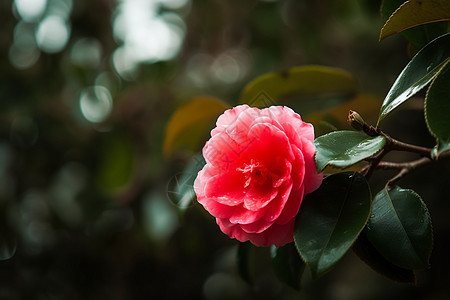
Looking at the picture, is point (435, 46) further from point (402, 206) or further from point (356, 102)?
point (356, 102)

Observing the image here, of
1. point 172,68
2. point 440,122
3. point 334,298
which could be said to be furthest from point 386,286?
point 440,122

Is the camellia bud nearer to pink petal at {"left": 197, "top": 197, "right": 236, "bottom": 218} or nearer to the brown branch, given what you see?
the brown branch

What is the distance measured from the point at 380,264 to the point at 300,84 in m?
0.45

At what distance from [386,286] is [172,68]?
1191 mm

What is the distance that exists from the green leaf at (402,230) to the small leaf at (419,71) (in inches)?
4.2

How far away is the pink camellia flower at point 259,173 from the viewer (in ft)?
1.59

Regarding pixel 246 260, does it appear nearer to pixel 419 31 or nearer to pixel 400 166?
pixel 400 166

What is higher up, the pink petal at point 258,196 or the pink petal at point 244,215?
the pink petal at point 258,196

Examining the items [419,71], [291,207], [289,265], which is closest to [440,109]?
[419,71]

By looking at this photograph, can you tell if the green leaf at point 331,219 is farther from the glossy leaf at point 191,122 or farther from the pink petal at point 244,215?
the glossy leaf at point 191,122

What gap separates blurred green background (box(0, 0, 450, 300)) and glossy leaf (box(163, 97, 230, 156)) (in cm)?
49

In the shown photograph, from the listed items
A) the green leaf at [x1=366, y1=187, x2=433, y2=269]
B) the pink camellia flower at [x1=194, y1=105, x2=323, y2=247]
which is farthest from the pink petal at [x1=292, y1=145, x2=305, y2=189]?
the green leaf at [x1=366, y1=187, x2=433, y2=269]

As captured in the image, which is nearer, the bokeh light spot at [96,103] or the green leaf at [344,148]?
the green leaf at [344,148]

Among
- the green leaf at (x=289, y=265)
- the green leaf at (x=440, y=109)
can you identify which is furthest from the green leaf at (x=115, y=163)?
the green leaf at (x=440, y=109)
